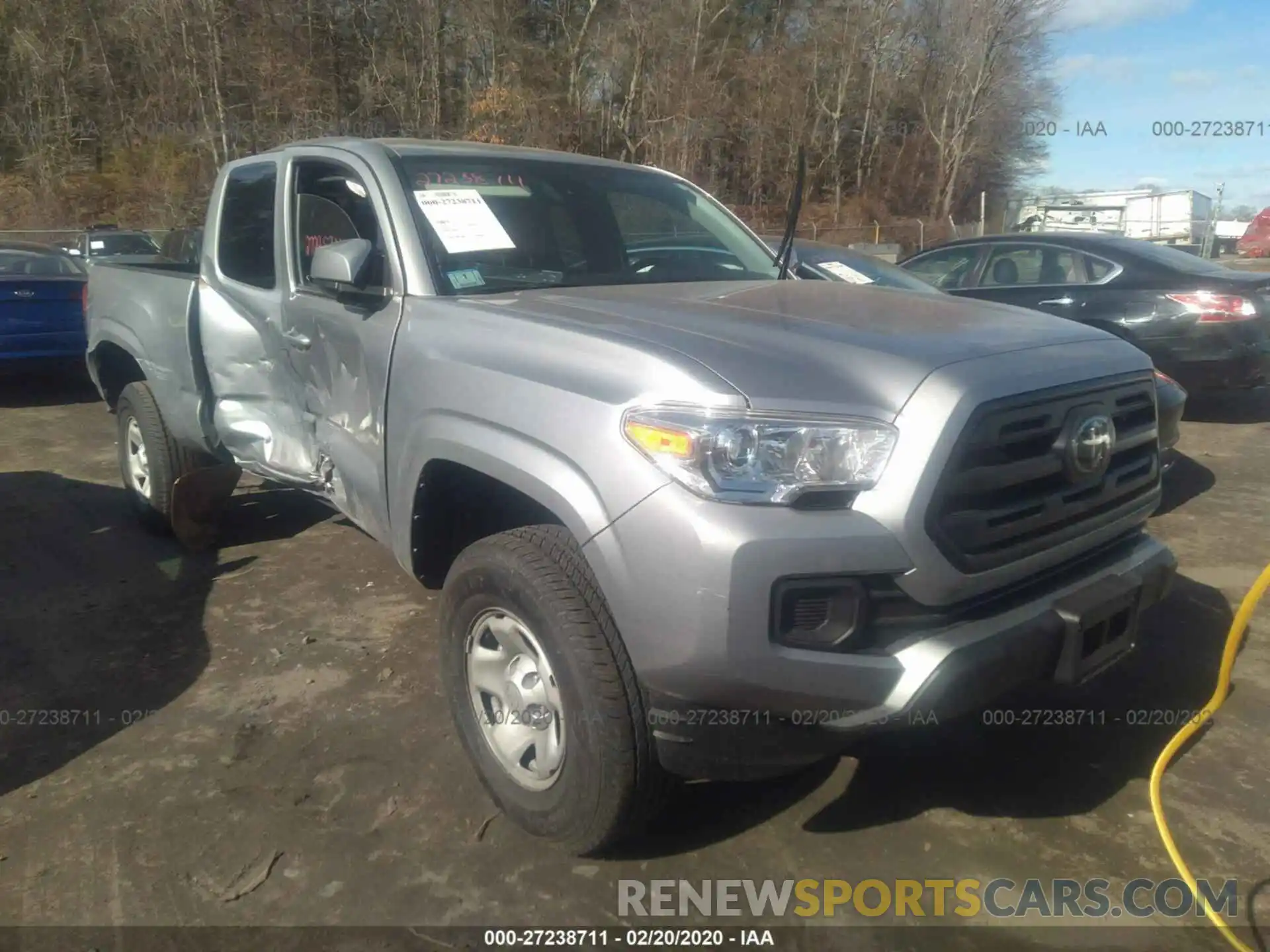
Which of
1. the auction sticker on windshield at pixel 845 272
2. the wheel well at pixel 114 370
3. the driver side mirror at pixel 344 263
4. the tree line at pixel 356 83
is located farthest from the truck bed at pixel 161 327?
the tree line at pixel 356 83

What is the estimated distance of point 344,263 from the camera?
116 inches

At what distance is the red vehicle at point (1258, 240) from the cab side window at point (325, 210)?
33.5 metres

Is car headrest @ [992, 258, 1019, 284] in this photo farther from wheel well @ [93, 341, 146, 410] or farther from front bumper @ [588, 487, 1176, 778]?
wheel well @ [93, 341, 146, 410]

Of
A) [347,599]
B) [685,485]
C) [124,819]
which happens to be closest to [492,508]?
[685,485]

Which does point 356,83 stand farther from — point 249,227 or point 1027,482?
point 1027,482

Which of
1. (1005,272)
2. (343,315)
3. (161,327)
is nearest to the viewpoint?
(343,315)

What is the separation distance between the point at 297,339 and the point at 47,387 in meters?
7.96

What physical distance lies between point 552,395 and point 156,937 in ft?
5.33

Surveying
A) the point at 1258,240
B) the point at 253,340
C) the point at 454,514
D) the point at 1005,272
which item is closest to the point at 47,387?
the point at 253,340

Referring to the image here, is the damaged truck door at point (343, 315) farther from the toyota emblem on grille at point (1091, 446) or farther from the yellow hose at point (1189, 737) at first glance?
the yellow hose at point (1189, 737)

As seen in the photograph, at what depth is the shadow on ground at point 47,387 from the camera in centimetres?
895

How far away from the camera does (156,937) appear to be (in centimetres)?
232

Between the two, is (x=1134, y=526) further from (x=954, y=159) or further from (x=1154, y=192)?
(x=954, y=159)

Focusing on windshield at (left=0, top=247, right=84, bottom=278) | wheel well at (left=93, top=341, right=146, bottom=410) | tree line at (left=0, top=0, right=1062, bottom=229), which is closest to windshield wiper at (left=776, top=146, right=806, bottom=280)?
wheel well at (left=93, top=341, right=146, bottom=410)
